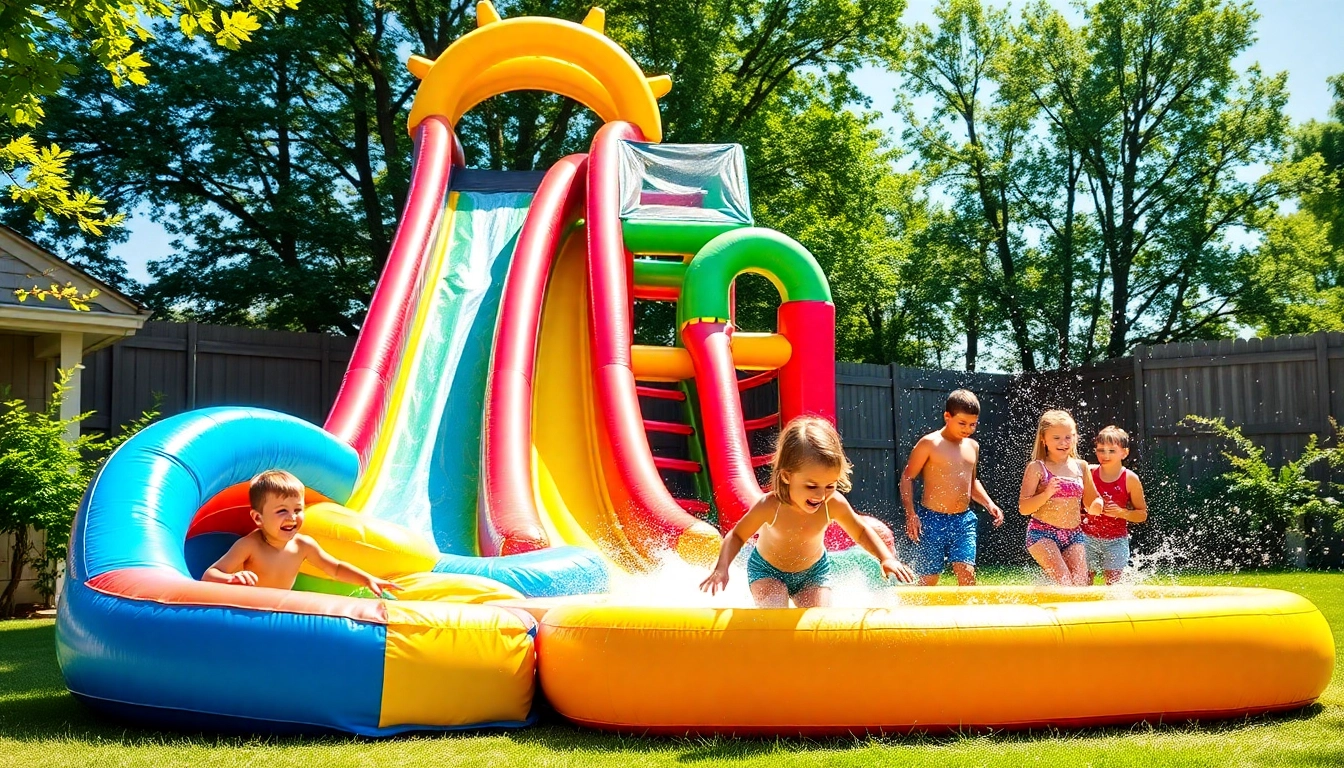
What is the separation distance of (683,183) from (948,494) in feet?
16.0

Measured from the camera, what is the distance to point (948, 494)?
5926 millimetres

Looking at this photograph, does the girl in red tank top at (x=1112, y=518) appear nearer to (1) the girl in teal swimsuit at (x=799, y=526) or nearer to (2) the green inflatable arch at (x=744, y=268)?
(1) the girl in teal swimsuit at (x=799, y=526)

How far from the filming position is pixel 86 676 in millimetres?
3811

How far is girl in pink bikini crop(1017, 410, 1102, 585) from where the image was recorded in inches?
220

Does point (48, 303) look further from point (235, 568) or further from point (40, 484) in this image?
point (235, 568)

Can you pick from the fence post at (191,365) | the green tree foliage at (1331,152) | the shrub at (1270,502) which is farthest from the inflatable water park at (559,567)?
the green tree foliage at (1331,152)

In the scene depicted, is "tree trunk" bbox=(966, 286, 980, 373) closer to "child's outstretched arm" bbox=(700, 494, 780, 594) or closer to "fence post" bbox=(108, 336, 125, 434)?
"fence post" bbox=(108, 336, 125, 434)

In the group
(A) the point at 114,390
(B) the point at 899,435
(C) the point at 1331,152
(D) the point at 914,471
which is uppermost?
(C) the point at 1331,152

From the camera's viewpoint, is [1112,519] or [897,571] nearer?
[897,571]

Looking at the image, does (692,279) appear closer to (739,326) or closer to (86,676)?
(86,676)

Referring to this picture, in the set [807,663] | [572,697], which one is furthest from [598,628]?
[807,663]

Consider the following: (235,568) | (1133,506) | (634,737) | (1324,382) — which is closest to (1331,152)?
(1324,382)

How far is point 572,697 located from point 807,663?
79 cm

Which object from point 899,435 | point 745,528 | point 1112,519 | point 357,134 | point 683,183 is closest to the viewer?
point 745,528
